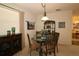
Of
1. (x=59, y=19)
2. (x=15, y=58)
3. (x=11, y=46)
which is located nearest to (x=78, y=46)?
(x=59, y=19)

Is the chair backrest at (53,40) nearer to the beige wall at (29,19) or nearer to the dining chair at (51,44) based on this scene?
the dining chair at (51,44)

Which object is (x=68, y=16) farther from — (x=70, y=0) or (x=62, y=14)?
(x=70, y=0)

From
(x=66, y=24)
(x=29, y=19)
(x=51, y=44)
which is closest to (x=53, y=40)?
(x=51, y=44)

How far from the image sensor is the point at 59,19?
229 centimetres

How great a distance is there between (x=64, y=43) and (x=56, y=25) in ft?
1.61

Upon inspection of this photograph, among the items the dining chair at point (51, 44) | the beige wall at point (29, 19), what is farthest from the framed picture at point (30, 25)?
the dining chair at point (51, 44)

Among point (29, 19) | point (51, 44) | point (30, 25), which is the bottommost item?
point (51, 44)

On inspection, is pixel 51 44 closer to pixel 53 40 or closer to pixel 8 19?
pixel 53 40

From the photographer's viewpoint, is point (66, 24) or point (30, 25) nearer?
point (30, 25)

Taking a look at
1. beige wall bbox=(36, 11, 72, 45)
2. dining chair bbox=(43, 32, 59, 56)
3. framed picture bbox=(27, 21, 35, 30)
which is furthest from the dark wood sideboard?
dining chair bbox=(43, 32, 59, 56)

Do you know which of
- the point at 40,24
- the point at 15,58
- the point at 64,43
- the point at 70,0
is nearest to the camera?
the point at 70,0

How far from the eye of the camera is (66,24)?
252 centimetres

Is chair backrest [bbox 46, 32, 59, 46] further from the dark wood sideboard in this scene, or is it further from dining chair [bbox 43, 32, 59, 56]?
the dark wood sideboard

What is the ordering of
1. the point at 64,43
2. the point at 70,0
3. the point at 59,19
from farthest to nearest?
the point at 64,43 → the point at 59,19 → the point at 70,0
